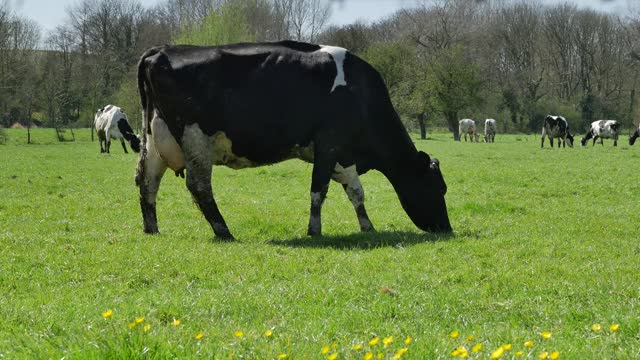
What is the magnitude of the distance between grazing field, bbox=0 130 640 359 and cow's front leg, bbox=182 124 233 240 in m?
0.42

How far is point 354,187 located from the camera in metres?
11.5

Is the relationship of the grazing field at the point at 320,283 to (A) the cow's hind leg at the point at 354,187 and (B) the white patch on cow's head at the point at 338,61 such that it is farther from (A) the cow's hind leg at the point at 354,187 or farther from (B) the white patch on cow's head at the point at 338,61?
(B) the white patch on cow's head at the point at 338,61

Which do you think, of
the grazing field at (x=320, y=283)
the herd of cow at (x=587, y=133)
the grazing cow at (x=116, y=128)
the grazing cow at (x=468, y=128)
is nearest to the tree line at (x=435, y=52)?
the grazing cow at (x=468, y=128)

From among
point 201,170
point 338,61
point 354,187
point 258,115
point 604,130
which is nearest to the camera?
point 201,170

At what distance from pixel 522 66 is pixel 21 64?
54249 mm

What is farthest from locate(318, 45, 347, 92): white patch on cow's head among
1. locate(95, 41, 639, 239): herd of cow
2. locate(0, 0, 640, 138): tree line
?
locate(0, 0, 640, 138): tree line

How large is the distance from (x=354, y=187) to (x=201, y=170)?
251cm

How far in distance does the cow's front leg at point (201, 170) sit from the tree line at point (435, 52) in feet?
181

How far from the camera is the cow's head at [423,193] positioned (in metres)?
Answer: 11.5

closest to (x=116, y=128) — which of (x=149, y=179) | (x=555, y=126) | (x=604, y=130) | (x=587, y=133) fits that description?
(x=149, y=179)

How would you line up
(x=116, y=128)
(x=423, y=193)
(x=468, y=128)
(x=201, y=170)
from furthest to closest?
(x=468, y=128) → (x=116, y=128) → (x=423, y=193) → (x=201, y=170)

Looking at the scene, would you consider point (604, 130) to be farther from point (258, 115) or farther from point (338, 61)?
point (258, 115)

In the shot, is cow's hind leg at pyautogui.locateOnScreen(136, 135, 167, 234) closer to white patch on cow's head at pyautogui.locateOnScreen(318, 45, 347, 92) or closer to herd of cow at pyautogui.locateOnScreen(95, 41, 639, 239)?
herd of cow at pyautogui.locateOnScreen(95, 41, 639, 239)

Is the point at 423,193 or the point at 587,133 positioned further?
the point at 587,133
